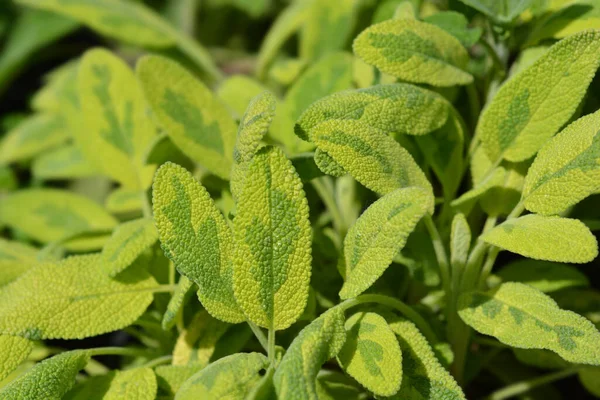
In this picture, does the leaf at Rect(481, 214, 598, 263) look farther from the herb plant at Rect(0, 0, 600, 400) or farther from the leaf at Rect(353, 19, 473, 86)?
the leaf at Rect(353, 19, 473, 86)

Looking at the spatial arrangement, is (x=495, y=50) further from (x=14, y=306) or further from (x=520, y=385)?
(x=14, y=306)

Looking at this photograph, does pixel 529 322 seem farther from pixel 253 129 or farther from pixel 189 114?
pixel 189 114

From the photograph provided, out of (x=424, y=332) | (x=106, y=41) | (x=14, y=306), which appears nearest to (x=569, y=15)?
(x=424, y=332)

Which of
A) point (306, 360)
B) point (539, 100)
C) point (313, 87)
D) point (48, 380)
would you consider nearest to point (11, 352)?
point (48, 380)

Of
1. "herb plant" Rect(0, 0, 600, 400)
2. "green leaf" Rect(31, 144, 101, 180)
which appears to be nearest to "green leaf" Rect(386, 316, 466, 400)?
"herb plant" Rect(0, 0, 600, 400)

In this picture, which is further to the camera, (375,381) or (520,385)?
(520,385)
